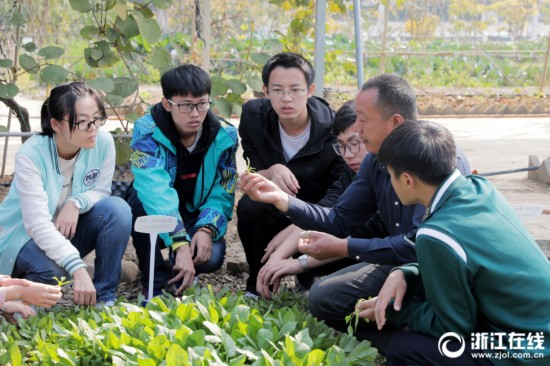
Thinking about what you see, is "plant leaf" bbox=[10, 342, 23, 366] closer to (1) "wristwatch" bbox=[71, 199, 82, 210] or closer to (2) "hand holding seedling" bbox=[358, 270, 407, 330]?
(1) "wristwatch" bbox=[71, 199, 82, 210]

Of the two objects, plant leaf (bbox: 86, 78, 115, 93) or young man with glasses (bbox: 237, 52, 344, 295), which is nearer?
young man with glasses (bbox: 237, 52, 344, 295)

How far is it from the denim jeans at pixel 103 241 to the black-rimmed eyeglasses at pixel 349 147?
0.95 meters

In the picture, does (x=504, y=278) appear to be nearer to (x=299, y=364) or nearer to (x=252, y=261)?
(x=299, y=364)

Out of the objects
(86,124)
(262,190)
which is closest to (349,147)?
(262,190)

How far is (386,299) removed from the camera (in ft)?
8.16

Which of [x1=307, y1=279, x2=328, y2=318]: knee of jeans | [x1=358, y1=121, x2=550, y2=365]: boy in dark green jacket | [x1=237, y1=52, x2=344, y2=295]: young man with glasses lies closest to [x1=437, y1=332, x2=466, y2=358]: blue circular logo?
[x1=358, y1=121, x2=550, y2=365]: boy in dark green jacket

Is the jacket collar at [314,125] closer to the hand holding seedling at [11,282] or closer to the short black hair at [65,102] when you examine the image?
the short black hair at [65,102]

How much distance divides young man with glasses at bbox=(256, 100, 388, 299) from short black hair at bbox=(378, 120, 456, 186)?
2.73ft

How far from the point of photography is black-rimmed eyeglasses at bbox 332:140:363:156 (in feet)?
11.0

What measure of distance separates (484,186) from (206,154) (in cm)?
156

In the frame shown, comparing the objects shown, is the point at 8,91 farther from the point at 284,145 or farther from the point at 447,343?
the point at 447,343

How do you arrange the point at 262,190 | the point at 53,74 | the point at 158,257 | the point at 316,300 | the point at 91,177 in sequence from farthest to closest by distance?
the point at 53,74
the point at 158,257
the point at 91,177
the point at 262,190
the point at 316,300

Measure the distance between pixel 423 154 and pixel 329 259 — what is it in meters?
1.04

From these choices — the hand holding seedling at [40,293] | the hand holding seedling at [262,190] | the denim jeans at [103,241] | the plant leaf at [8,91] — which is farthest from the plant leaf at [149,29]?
the hand holding seedling at [40,293]
